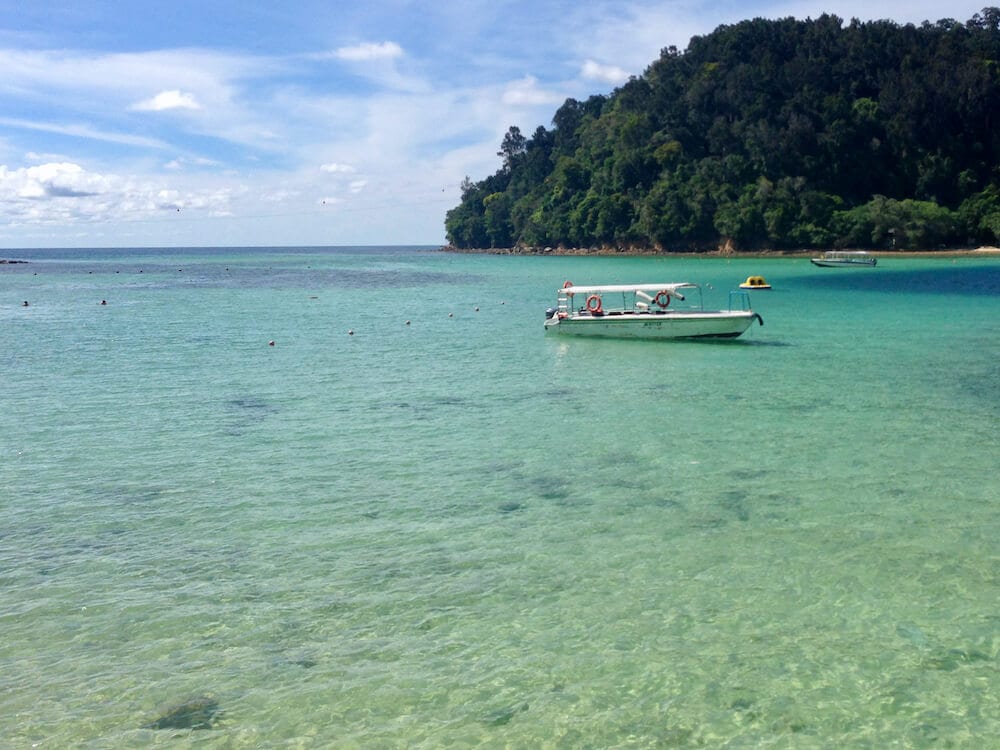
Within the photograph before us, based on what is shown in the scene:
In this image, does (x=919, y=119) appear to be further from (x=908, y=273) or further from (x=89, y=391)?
(x=89, y=391)

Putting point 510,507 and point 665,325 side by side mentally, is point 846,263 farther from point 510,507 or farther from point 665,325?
point 510,507

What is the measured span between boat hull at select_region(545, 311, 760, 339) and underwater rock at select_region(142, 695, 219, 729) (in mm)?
25862

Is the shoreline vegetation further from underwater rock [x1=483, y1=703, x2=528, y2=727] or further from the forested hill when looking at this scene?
underwater rock [x1=483, y1=703, x2=528, y2=727]

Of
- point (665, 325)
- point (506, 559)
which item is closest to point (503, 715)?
point (506, 559)

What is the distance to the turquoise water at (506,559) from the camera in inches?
312

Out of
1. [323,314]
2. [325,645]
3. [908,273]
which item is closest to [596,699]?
[325,645]

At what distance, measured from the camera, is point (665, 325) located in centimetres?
3212

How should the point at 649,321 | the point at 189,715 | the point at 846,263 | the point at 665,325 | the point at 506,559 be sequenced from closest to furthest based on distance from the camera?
the point at 189,715 < the point at 506,559 < the point at 665,325 < the point at 649,321 < the point at 846,263

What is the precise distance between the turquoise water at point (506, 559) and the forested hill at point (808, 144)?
97.6 meters


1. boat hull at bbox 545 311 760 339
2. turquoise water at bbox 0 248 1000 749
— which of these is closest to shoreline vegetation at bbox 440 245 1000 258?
boat hull at bbox 545 311 760 339

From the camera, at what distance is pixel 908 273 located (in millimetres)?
73750

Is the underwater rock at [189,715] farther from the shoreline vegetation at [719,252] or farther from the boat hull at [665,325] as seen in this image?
the shoreline vegetation at [719,252]

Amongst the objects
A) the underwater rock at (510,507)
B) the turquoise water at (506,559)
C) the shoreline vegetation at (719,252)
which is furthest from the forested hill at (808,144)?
the underwater rock at (510,507)

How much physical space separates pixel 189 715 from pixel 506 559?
14.6 feet
